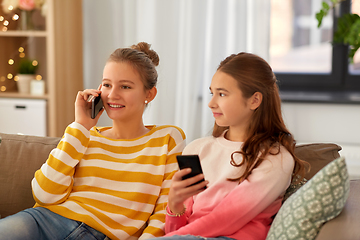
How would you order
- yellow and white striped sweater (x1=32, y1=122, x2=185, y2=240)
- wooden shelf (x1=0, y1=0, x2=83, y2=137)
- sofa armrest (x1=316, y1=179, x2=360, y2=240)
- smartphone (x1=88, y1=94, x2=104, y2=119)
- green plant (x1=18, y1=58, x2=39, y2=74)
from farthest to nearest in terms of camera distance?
green plant (x1=18, y1=58, x2=39, y2=74), wooden shelf (x1=0, y1=0, x2=83, y2=137), smartphone (x1=88, y1=94, x2=104, y2=119), yellow and white striped sweater (x1=32, y1=122, x2=185, y2=240), sofa armrest (x1=316, y1=179, x2=360, y2=240)

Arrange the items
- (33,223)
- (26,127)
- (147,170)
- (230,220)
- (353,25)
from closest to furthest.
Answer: (230,220), (33,223), (147,170), (353,25), (26,127)

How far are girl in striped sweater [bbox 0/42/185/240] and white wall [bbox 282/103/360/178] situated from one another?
4.83ft

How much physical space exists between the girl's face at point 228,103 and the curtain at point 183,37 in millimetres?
1431

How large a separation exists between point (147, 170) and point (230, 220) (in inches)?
15.0

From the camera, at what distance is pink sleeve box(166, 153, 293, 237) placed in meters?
1.18

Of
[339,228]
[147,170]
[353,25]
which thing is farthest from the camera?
[353,25]

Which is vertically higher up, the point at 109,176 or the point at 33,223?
the point at 109,176

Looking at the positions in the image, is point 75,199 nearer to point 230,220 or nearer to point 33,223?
point 33,223

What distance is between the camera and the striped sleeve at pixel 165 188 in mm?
1325

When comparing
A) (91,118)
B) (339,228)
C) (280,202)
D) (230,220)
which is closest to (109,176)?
(91,118)

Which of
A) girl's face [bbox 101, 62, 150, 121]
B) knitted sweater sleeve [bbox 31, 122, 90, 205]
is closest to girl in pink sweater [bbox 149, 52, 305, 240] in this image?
girl's face [bbox 101, 62, 150, 121]

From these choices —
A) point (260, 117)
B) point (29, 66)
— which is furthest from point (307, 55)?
point (29, 66)

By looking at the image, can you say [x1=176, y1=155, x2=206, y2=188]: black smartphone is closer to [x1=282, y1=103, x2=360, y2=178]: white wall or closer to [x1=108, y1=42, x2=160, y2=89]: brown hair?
[x1=108, y1=42, x2=160, y2=89]: brown hair

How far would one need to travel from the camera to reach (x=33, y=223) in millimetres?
1311
